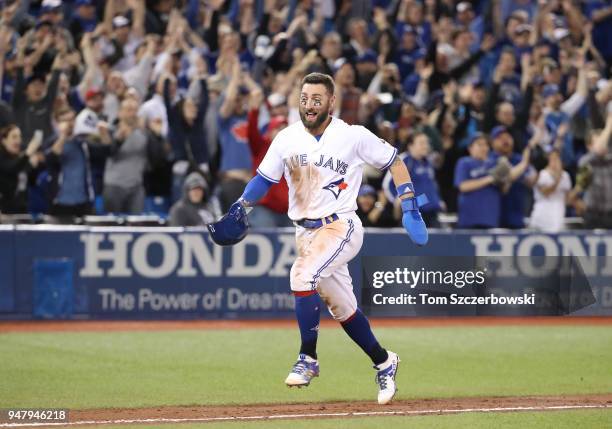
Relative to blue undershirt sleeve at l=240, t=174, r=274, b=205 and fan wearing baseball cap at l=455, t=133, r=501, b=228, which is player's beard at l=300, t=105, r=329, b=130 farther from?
fan wearing baseball cap at l=455, t=133, r=501, b=228

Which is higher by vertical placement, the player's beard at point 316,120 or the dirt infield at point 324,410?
the player's beard at point 316,120

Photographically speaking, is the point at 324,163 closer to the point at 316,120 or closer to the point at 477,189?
the point at 316,120

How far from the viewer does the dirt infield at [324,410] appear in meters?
8.14

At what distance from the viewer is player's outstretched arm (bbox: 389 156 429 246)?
335 inches

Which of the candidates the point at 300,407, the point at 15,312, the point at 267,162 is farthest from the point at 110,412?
the point at 15,312

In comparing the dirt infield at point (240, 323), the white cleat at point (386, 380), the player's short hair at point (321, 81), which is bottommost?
the dirt infield at point (240, 323)

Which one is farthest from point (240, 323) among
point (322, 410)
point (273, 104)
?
point (322, 410)

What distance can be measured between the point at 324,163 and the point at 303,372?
159 cm

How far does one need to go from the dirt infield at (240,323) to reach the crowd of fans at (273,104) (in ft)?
4.86

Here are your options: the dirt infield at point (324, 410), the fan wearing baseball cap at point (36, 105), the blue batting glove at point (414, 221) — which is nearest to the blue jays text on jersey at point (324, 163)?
the blue batting glove at point (414, 221)

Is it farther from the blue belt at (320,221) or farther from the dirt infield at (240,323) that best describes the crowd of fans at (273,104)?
the blue belt at (320,221)

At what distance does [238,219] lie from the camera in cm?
877

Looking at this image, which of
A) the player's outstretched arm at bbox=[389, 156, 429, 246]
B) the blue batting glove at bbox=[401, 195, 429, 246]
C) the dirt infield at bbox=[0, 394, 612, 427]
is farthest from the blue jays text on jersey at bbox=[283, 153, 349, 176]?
the dirt infield at bbox=[0, 394, 612, 427]

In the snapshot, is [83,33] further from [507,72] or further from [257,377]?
[257,377]
